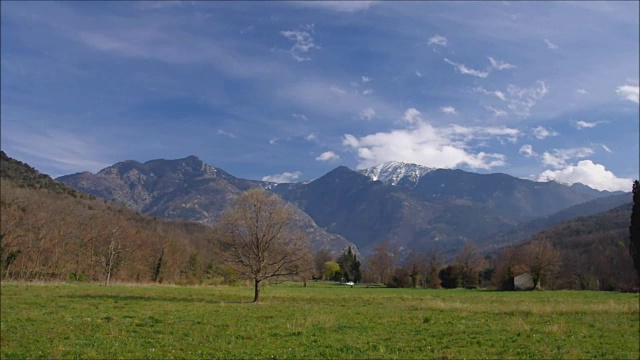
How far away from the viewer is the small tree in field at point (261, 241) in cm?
3766

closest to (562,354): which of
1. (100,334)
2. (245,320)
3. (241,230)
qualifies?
(245,320)

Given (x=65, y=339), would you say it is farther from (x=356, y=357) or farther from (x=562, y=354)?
(x=562, y=354)

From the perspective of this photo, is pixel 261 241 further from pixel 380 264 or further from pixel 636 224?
pixel 380 264

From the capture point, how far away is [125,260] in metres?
77.1

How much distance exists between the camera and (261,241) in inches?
1497

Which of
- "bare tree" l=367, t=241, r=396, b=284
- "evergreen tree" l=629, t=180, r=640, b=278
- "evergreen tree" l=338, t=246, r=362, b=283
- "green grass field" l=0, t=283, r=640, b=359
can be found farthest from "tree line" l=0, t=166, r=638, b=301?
"evergreen tree" l=338, t=246, r=362, b=283

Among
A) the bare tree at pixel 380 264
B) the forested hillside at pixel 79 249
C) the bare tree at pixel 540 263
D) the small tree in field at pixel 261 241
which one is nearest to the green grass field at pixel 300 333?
the small tree in field at pixel 261 241

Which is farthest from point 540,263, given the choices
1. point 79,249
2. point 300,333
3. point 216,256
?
point 79,249

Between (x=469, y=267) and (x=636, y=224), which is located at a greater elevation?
(x=636, y=224)

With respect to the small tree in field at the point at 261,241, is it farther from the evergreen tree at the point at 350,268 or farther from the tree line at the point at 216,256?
the evergreen tree at the point at 350,268

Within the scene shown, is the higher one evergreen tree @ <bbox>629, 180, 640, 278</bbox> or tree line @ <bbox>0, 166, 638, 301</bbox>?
evergreen tree @ <bbox>629, 180, 640, 278</bbox>

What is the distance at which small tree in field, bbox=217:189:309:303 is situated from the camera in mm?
37656

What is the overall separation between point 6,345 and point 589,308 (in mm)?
32497

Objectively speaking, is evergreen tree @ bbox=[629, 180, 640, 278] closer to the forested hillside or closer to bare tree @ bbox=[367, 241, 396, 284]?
the forested hillside
